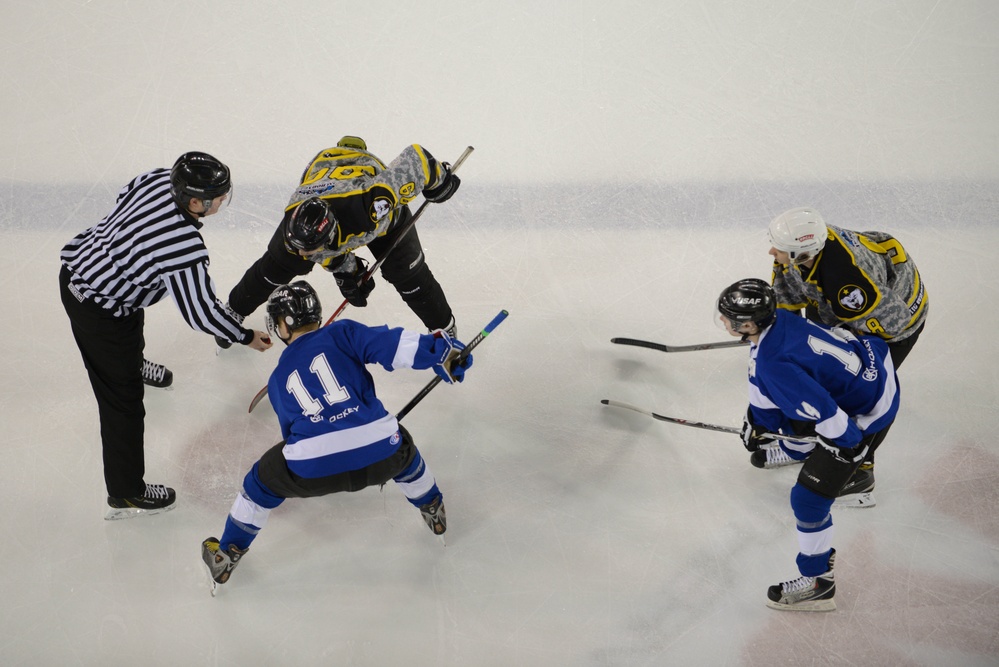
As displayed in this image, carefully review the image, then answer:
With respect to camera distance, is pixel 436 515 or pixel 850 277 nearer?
pixel 850 277

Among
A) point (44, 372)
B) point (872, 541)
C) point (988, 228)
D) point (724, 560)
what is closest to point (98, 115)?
point (44, 372)

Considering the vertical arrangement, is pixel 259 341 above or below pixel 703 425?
above

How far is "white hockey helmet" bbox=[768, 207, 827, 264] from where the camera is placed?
2555mm

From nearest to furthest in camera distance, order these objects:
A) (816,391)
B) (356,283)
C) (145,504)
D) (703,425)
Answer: (816,391) < (145,504) < (703,425) < (356,283)

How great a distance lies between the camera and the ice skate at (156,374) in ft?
10.4

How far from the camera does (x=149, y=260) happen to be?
249cm

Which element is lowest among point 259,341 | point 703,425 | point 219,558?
point 219,558

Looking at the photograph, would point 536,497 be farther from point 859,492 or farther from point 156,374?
point 156,374

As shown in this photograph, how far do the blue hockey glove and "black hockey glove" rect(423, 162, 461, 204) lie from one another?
71cm

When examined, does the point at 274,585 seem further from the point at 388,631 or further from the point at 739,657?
the point at 739,657

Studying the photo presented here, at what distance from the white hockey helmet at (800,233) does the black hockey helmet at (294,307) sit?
1467 millimetres

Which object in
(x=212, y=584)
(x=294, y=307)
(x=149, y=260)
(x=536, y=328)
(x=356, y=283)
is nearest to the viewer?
(x=294, y=307)

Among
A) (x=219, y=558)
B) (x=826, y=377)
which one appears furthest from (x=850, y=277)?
(x=219, y=558)

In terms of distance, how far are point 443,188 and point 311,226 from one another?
1.91ft
